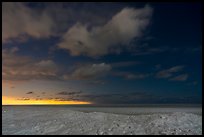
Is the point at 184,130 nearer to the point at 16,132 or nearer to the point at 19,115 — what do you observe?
the point at 16,132

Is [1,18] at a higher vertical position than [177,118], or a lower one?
higher

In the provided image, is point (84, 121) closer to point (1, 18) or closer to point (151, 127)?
point (151, 127)

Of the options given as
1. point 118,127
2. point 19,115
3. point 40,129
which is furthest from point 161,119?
point 19,115

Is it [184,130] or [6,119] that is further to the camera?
[6,119]

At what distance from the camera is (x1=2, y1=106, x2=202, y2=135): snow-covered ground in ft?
69.8

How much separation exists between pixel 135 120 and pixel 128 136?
17.7 ft

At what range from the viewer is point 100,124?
23.2m

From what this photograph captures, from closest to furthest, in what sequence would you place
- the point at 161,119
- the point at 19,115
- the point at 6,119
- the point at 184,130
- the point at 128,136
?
the point at 128,136 → the point at 184,130 → the point at 161,119 → the point at 6,119 → the point at 19,115

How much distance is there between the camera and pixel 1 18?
65.2 ft

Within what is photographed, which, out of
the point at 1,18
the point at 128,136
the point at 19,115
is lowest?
the point at 128,136

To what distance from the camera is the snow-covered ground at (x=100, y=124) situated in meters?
21.3

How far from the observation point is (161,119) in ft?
79.6

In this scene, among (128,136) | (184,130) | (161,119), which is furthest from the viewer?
(161,119)

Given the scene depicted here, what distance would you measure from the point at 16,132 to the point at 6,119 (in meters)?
6.27
